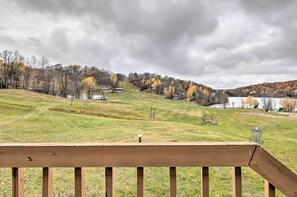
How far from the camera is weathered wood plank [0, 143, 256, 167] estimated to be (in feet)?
4.70

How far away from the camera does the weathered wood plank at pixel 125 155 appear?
143 cm

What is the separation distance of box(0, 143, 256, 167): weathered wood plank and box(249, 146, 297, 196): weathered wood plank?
0.07m

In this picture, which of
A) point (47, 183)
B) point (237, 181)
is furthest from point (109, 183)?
point (237, 181)

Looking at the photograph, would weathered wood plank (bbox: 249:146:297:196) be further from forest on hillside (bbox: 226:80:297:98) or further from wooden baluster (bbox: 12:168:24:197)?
forest on hillside (bbox: 226:80:297:98)

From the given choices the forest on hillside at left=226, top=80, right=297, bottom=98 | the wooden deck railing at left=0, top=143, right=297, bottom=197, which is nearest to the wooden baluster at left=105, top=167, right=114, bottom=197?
the wooden deck railing at left=0, top=143, right=297, bottom=197

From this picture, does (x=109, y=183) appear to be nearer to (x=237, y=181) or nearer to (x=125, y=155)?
(x=125, y=155)

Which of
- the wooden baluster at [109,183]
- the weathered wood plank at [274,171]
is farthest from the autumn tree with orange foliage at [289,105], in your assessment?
the wooden baluster at [109,183]

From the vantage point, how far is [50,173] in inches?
59.2

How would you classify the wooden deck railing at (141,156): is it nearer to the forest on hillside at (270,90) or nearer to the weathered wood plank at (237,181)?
the weathered wood plank at (237,181)

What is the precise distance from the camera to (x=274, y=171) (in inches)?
56.3

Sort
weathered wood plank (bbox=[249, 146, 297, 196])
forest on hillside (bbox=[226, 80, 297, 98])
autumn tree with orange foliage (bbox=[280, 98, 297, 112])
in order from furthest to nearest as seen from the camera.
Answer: forest on hillside (bbox=[226, 80, 297, 98]) → autumn tree with orange foliage (bbox=[280, 98, 297, 112]) → weathered wood plank (bbox=[249, 146, 297, 196])

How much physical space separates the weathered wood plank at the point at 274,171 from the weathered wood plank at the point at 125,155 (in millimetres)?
68

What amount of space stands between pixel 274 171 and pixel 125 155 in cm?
98

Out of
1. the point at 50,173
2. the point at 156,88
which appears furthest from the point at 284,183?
the point at 156,88
